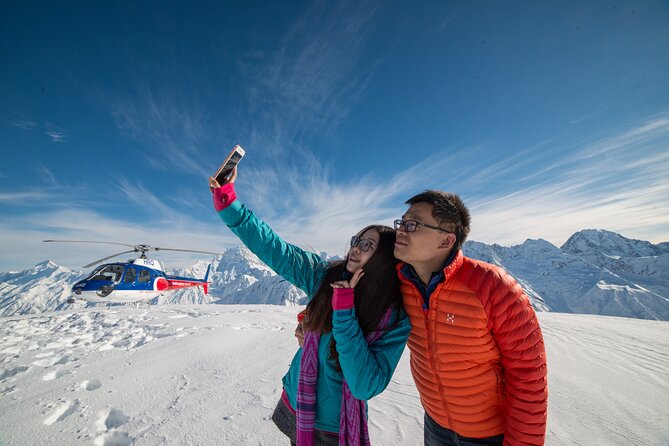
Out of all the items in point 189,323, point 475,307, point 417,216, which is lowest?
point 189,323

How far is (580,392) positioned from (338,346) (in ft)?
16.4

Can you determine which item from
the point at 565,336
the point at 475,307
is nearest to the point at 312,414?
the point at 475,307

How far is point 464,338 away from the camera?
6.29 feet

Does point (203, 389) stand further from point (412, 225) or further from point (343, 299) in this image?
point (412, 225)

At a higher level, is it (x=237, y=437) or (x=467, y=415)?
(x=467, y=415)

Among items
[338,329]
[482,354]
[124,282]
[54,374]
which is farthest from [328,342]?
[124,282]

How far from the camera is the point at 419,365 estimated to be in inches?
89.8

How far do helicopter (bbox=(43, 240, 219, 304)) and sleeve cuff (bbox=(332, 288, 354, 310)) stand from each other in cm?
1240

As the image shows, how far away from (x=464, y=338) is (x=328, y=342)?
1.02 meters

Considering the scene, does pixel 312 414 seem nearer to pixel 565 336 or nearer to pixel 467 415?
pixel 467 415

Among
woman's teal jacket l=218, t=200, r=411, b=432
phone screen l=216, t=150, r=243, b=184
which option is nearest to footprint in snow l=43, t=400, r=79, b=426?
woman's teal jacket l=218, t=200, r=411, b=432

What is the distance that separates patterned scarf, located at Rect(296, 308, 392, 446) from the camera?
1.88 m

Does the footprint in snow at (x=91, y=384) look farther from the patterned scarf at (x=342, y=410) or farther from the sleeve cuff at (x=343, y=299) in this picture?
the sleeve cuff at (x=343, y=299)

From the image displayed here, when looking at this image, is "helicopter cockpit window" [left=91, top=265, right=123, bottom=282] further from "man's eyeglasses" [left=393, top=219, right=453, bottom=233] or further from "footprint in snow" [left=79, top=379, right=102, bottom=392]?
"man's eyeglasses" [left=393, top=219, right=453, bottom=233]
